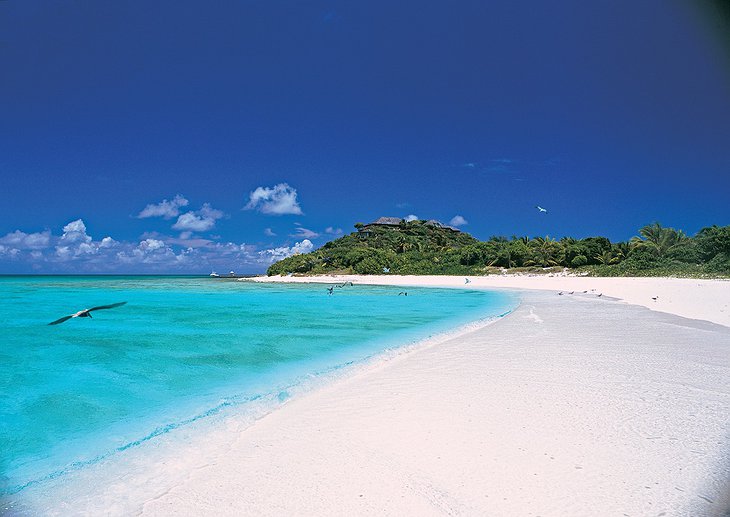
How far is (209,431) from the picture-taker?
185 inches

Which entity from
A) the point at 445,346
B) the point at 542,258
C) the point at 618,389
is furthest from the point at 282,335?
the point at 542,258

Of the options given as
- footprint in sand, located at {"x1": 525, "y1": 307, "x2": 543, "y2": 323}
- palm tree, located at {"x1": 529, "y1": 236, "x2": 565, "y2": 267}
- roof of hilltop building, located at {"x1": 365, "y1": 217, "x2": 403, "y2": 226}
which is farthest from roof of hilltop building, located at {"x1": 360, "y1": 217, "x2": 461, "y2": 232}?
footprint in sand, located at {"x1": 525, "y1": 307, "x2": 543, "y2": 323}

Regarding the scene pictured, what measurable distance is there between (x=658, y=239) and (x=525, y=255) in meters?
15.8

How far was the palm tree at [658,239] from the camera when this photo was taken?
165ft

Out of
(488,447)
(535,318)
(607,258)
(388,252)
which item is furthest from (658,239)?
(488,447)

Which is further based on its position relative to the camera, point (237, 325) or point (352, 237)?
point (352, 237)

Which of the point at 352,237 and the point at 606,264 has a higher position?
the point at 352,237

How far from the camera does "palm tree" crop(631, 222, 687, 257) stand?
165 feet

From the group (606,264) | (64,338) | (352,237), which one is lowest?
(64,338)

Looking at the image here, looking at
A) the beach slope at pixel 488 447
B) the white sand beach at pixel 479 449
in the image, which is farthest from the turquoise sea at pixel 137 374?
the beach slope at pixel 488 447

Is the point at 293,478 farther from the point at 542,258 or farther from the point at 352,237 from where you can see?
the point at 352,237

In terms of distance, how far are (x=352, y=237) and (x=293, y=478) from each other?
326ft

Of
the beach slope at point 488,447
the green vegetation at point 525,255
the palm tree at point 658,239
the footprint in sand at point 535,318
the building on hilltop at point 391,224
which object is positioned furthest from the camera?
the building on hilltop at point 391,224

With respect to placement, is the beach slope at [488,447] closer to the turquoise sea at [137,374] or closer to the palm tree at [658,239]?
the turquoise sea at [137,374]
